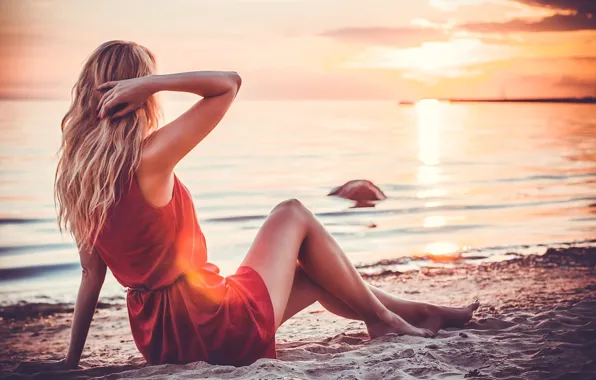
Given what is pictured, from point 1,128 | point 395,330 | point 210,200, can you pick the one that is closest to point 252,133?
point 1,128

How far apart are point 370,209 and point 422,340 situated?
7.42 m

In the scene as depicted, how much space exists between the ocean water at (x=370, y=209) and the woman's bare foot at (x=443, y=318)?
285 centimetres

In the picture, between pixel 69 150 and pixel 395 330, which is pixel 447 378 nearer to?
pixel 395 330

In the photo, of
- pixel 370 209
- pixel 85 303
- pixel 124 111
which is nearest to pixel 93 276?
pixel 85 303

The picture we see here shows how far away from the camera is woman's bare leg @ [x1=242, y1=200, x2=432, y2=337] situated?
3.65m

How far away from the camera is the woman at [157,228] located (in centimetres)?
311

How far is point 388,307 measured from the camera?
13.9 ft

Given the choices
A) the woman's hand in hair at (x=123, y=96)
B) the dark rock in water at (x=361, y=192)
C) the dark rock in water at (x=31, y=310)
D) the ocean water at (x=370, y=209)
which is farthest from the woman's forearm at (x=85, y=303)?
the dark rock in water at (x=361, y=192)

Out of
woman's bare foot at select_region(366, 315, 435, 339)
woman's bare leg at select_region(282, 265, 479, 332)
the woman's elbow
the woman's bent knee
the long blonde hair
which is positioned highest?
the long blonde hair

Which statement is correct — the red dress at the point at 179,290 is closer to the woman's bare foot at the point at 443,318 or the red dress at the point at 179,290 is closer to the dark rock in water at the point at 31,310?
the woman's bare foot at the point at 443,318

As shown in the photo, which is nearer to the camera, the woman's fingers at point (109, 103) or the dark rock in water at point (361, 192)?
the woman's fingers at point (109, 103)

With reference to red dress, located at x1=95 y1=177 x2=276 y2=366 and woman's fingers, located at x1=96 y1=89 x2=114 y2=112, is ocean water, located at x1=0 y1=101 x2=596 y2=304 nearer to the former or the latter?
red dress, located at x1=95 y1=177 x2=276 y2=366

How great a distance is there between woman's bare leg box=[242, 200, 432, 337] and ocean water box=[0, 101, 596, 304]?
3171mm

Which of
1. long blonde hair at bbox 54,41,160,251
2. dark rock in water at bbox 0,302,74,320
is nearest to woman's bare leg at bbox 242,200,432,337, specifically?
long blonde hair at bbox 54,41,160,251
